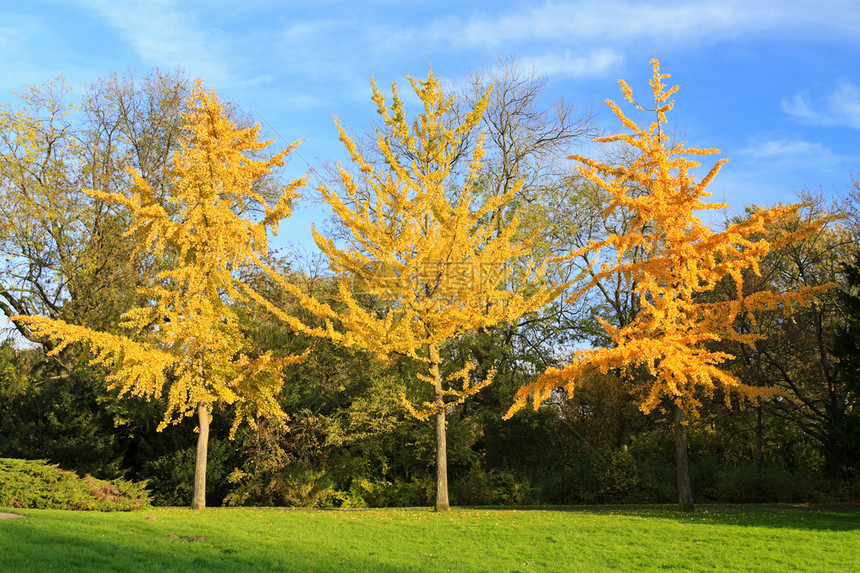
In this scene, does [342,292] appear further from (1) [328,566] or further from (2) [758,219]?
(2) [758,219]

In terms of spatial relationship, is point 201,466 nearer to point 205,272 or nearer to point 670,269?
point 205,272

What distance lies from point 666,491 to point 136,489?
13752 mm

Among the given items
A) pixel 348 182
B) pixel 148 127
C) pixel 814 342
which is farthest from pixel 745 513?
pixel 148 127

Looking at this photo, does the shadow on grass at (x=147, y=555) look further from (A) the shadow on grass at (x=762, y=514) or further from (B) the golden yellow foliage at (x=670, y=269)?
(A) the shadow on grass at (x=762, y=514)

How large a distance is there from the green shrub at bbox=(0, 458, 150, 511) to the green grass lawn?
2.18m

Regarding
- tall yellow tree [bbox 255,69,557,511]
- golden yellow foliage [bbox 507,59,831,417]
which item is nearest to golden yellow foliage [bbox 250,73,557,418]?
tall yellow tree [bbox 255,69,557,511]

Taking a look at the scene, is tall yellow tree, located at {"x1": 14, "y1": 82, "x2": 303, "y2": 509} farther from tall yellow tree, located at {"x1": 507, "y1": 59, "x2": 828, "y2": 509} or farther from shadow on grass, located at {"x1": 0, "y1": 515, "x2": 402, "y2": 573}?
tall yellow tree, located at {"x1": 507, "y1": 59, "x2": 828, "y2": 509}

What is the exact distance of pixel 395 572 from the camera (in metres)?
7.58

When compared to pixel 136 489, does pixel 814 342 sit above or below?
above

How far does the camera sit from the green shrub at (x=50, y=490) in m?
13.4

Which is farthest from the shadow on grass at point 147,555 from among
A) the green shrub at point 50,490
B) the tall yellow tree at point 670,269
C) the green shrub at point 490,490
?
the green shrub at point 490,490

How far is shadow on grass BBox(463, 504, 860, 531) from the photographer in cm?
1155

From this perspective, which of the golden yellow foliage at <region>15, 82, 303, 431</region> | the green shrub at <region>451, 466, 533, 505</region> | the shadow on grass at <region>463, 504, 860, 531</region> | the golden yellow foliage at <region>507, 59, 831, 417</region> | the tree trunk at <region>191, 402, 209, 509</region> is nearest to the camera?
the golden yellow foliage at <region>507, 59, 831, 417</region>

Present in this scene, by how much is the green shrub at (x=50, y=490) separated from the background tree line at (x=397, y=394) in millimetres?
3640
